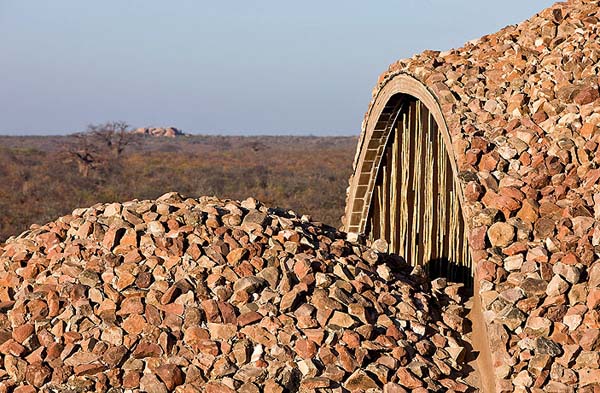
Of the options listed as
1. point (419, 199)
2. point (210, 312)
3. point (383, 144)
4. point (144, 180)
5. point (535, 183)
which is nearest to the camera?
point (210, 312)

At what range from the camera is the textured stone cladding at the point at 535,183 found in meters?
4.62

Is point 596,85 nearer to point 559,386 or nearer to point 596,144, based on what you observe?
point 596,144

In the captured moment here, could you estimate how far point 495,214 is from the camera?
5.34m

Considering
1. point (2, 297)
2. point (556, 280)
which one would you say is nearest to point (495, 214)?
point (556, 280)

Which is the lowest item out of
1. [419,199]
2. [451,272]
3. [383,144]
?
[451,272]

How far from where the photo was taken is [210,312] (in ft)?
15.3

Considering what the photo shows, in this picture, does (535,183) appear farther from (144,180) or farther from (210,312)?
(144,180)

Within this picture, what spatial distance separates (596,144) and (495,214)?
3.30 feet

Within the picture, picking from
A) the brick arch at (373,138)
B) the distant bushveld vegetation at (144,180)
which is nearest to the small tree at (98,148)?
the distant bushveld vegetation at (144,180)

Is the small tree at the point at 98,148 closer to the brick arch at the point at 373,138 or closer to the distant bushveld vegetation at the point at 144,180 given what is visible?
the distant bushveld vegetation at the point at 144,180

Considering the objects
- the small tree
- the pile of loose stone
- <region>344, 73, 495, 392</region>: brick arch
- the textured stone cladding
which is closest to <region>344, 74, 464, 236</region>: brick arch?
<region>344, 73, 495, 392</region>: brick arch

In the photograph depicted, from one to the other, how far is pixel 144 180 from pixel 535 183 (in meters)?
25.1

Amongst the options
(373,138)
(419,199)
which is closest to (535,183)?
(419,199)

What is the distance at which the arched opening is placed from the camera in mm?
7125
